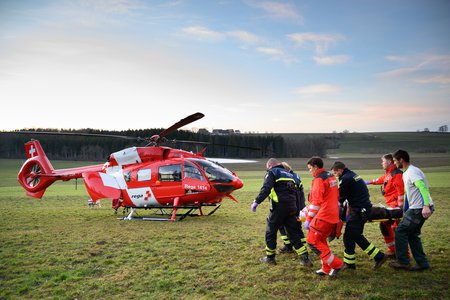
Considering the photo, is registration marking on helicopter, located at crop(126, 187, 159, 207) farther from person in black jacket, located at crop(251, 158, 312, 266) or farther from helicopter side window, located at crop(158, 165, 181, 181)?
person in black jacket, located at crop(251, 158, 312, 266)

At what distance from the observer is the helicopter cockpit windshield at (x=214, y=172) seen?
12969mm

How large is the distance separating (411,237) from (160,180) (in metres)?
8.83

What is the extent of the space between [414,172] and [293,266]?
9.48 feet

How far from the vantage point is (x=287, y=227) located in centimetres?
754

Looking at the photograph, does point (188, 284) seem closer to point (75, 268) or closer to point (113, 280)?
point (113, 280)

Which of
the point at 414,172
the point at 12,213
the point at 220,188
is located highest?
the point at 414,172

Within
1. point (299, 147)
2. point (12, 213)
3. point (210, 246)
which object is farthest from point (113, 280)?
point (299, 147)

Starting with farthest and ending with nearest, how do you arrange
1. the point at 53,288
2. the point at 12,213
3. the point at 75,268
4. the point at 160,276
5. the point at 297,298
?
the point at 12,213
the point at 75,268
the point at 160,276
the point at 53,288
the point at 297,298

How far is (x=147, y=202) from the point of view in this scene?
44.4 ft

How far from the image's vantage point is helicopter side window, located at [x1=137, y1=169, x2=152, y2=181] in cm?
1349

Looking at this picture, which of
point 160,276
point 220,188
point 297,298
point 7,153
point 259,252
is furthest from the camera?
point 7,153

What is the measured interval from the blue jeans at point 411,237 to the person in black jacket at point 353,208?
0.36 metres

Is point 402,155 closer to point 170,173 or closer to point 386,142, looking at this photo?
point 170,173

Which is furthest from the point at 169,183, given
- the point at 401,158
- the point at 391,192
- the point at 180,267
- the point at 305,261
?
the point at 401,158
